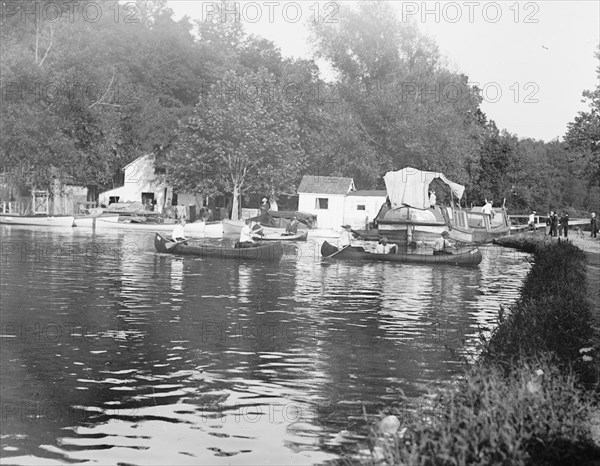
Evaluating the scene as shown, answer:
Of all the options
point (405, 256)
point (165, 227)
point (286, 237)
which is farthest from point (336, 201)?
point (405, 256)

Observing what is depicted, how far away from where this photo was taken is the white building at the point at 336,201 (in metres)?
82.2

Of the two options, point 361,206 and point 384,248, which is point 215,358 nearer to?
point 384,248

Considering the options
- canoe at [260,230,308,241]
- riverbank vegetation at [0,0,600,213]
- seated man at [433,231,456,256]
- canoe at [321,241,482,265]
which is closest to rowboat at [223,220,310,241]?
canoe at [260,230,308,241]

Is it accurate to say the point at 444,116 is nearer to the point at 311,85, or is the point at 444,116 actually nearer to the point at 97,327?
the point at 311,85

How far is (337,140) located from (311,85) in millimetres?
10587

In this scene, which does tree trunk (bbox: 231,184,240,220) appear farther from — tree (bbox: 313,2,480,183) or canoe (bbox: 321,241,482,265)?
canoe (bbox: 321,241,482,265)

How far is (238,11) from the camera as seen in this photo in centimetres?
10312

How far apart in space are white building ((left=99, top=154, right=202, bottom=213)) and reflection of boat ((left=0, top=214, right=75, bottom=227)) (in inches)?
912

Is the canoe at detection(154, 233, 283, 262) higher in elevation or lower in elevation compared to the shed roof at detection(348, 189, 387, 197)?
lower

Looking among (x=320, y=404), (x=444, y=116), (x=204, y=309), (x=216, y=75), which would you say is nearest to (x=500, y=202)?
(x=444, y=116)

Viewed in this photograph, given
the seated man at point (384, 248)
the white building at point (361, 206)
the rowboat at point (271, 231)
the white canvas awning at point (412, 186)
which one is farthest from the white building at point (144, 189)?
the seated man at point (384, 248)

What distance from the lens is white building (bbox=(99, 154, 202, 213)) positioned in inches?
3735

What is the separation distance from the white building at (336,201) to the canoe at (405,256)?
3714 centimetres

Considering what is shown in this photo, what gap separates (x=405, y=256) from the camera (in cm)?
4266
